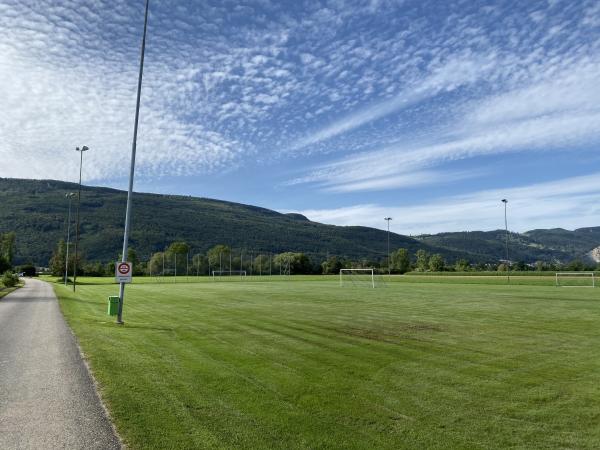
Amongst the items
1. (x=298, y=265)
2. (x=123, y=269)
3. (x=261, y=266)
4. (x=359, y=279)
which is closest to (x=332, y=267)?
(x=298, y=265)

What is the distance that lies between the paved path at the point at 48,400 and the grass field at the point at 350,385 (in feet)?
1.29

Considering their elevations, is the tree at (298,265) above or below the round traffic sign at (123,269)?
above

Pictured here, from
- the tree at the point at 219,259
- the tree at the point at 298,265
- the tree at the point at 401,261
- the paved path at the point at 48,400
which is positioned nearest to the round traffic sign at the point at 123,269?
the paved path at the point at 48,400

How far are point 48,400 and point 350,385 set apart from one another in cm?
560

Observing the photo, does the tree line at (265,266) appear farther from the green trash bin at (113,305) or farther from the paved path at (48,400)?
the paved path at (48,400)

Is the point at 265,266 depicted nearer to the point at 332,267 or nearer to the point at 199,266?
the point at 199,266

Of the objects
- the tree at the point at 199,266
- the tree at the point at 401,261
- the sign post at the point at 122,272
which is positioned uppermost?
the tree at the point at 401,261

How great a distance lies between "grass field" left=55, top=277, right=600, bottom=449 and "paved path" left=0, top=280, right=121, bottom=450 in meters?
0.39

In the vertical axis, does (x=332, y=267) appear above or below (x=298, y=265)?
below

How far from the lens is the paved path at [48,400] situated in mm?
6508

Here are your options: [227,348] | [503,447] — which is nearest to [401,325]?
[227,348]

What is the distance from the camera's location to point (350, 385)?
952 centimetres

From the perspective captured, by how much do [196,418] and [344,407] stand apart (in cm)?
248

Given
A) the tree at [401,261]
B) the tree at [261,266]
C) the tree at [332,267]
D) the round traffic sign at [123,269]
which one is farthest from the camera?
the tree at [401,261]
